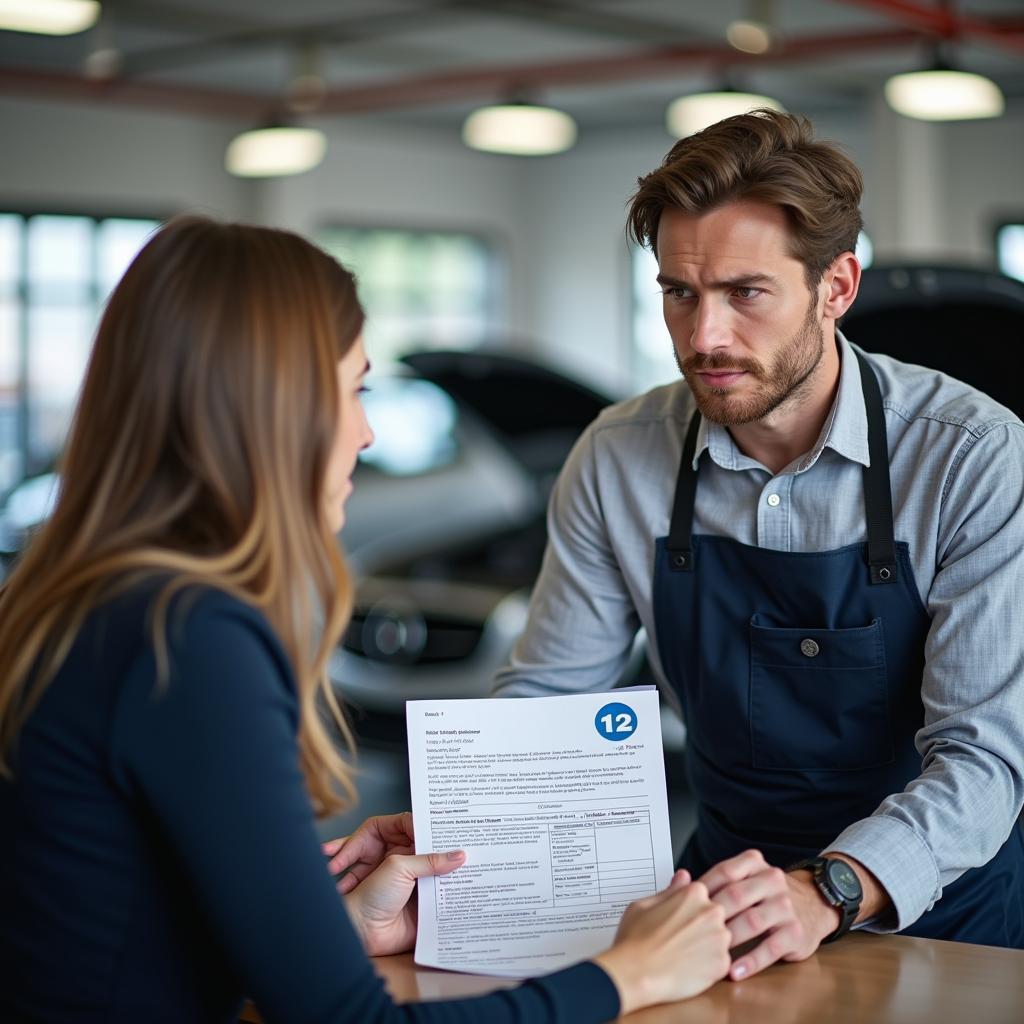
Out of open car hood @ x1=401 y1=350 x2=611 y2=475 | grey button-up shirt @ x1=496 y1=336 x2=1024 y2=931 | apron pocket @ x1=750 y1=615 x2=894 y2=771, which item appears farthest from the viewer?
open car hood @ x1=401 y1=350 x2=611 y2=475

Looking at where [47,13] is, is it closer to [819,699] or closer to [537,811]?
[819,699]

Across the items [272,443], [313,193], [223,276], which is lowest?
[313,193]

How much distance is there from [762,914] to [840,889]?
137 millimetres

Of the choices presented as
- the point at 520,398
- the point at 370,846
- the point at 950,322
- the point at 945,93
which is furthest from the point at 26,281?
the point at 370,846

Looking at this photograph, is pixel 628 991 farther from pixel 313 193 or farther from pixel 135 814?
pixel 313 193

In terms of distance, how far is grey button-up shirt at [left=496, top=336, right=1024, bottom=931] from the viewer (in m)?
1.86

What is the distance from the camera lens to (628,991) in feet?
4.82

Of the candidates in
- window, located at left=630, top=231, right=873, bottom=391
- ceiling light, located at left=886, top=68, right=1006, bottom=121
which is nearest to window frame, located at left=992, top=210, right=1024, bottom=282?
window, located at left=630, top=231, right=873, bottom=391

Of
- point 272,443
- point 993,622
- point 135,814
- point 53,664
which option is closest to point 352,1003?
point 135,814

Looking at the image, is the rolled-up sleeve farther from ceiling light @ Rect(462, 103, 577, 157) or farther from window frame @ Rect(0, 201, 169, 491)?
window frame @ Rect(0, 201, 169, 491)

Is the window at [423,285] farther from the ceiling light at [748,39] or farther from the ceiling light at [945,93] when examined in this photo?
the ceiling light at [945,93]

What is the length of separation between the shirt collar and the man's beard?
7 centimetres

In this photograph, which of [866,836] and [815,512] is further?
[815,512]

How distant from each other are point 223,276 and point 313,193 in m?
10.9
